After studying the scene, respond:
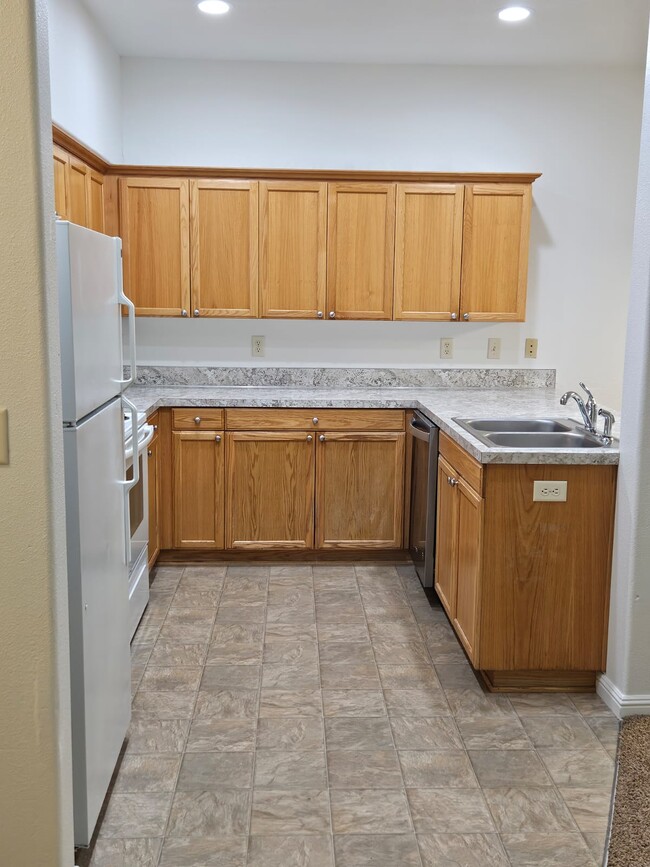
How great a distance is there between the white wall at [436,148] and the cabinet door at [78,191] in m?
0.93

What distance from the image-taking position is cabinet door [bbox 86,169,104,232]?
385cm

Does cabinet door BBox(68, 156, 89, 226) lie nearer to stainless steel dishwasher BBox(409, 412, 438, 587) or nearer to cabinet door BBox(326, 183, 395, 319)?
cabinet door BBox(326, 183, 395, 319)

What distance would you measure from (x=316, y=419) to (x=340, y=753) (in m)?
2.02

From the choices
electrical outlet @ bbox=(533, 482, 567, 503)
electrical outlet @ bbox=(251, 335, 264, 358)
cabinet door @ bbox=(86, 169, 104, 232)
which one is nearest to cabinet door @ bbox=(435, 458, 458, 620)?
electrical outlet @ bbox=(533, 482, 567, 503)

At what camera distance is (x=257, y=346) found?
4.75m

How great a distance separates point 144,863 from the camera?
6.57 ft

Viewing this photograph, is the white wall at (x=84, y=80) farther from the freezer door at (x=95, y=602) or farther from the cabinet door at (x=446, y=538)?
the cabinet door at (x=446, y=538)

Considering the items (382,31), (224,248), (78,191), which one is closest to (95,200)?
(78,191)

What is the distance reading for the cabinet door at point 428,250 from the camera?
172 inches

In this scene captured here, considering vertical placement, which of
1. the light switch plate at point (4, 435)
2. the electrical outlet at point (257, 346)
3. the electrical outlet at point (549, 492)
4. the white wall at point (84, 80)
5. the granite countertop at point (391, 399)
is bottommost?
the electrical outlet at point (549, 492)

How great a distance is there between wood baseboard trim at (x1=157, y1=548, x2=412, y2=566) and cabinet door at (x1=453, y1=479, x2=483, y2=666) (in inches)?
45.5

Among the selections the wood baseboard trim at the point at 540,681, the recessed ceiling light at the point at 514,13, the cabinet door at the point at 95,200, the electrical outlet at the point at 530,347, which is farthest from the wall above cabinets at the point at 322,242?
the wood baseboard trim at the point at 540,681

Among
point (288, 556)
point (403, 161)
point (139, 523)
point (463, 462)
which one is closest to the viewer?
point (463, 462)

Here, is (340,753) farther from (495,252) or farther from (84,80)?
(84,80)
